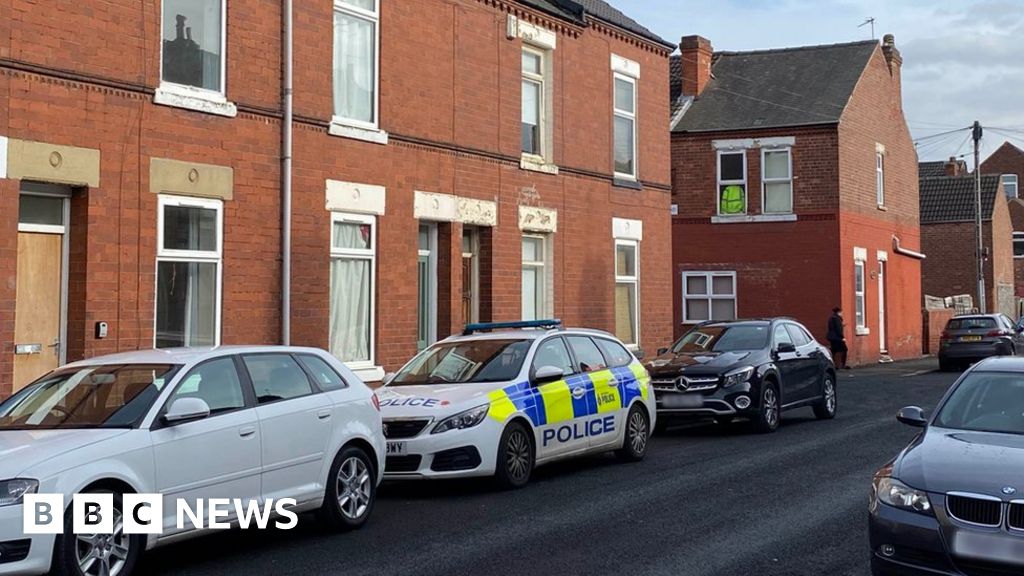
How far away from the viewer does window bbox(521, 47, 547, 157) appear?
1917 centimetres

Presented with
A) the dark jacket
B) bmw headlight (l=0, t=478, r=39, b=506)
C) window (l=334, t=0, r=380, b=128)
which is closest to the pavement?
bmw headlight (l=0, t=478, r=39, b=506)

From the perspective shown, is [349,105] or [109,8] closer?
[109,8]

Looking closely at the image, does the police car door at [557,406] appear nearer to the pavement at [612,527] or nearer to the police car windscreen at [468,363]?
the police car windscreen at [468,363]

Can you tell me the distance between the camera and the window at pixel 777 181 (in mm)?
31672

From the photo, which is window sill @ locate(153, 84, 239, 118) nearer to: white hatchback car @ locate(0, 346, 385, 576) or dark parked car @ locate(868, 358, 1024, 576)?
white hatchback car @ locate(0, 346, 385, 576)

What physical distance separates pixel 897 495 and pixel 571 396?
218 inches

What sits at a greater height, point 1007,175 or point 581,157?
point 1007,175

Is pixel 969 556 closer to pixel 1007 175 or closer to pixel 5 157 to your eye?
pixel 5 157

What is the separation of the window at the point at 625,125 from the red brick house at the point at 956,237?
3232 centimetres

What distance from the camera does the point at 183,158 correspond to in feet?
42.8

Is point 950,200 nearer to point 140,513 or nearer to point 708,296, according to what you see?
point 708,296

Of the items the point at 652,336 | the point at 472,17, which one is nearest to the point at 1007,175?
the point at 652,336

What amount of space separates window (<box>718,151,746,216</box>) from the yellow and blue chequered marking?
64.5ft

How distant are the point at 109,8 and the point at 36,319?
353cm
